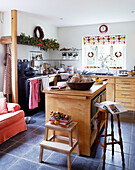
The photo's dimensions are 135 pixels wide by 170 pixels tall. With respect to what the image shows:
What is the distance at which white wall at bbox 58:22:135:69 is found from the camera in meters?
5.38

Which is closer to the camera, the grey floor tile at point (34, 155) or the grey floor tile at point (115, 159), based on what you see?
the grey floor tile at point (115, 159)

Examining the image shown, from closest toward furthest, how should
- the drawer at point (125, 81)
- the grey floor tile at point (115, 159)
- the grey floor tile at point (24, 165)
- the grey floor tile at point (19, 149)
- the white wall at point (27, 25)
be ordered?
1. the grey floor tile at point (24, 165)
2. the grey floor tile at point (115, 159)
3. the grey floor tile at point (19, 149)
4. the white wall at point (27, 25)
5. the drawer at point (125, 81)

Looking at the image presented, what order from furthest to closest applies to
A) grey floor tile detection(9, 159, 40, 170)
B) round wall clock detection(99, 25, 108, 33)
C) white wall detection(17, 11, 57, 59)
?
round wall clock detection(99, 25, 108, 33)
white wall detection(17, 11, 57, 59)
grey floor tile detection(9, 159, 40, 170)

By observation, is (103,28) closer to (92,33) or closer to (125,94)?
(92,33)

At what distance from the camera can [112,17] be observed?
4.82m

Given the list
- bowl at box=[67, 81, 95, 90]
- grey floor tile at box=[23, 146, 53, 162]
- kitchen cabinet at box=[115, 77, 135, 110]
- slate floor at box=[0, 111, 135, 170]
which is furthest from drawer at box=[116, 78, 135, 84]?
grey floor tile at box=[23, 146, 53, 162]

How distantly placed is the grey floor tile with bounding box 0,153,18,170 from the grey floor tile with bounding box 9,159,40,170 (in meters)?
0.07

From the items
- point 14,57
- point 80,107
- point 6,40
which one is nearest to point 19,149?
point 80,107

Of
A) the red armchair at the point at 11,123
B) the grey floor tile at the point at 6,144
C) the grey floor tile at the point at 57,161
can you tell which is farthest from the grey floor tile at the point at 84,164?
the red armchair at the point at 11,123

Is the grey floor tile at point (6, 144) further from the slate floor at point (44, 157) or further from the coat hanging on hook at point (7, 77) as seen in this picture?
the coat hanging on hook at point (7, 77)

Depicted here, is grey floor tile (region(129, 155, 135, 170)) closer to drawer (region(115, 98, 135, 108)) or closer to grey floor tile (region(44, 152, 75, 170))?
grey floor tile (region(44, 152, 75, 170))

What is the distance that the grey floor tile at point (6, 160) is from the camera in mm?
2243

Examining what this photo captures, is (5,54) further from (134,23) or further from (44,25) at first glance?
(134,23)

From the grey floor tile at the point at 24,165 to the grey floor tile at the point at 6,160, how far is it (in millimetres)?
70
